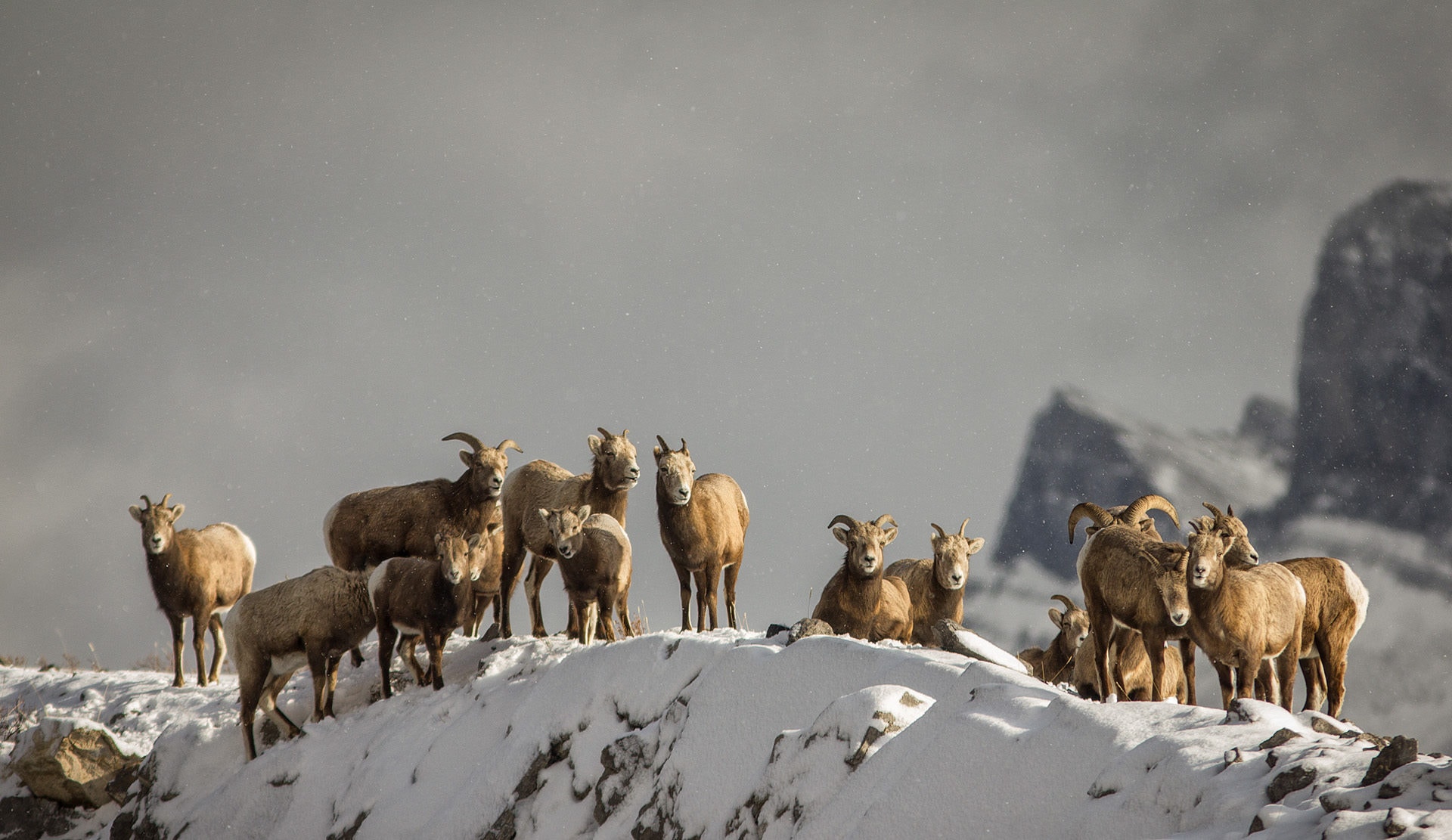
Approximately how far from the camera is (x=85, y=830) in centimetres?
1130

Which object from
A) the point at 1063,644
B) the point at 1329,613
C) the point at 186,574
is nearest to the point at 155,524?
the point at 186,574

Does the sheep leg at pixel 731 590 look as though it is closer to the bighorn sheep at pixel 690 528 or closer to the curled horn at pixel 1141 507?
the bighorn sheep at pixel 690 528

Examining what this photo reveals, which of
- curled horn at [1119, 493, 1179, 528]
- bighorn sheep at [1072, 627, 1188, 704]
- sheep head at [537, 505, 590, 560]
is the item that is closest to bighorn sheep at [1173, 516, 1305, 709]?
curled horn at [1119, 493, 1179, 528]

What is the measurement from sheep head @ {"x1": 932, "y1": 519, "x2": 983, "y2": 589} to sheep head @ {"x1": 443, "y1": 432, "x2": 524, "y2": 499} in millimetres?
4926

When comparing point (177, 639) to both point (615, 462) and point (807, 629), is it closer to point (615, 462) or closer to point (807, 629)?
point (615, 462)

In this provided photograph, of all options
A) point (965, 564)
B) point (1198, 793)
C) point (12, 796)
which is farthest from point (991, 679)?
point (12, 796)

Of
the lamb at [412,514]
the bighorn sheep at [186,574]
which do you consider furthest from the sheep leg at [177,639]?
the lamb at [412,514]

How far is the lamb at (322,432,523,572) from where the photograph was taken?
38.7 ft

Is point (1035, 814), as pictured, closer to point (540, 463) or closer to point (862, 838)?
point (862, 838)

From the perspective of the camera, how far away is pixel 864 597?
10.1 meters

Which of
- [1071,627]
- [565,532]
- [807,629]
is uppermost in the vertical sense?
[565,532]

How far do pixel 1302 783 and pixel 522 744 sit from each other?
5.84m

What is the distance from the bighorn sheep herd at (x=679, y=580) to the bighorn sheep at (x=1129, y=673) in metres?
0.02

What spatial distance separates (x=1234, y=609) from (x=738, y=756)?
3981 mm
